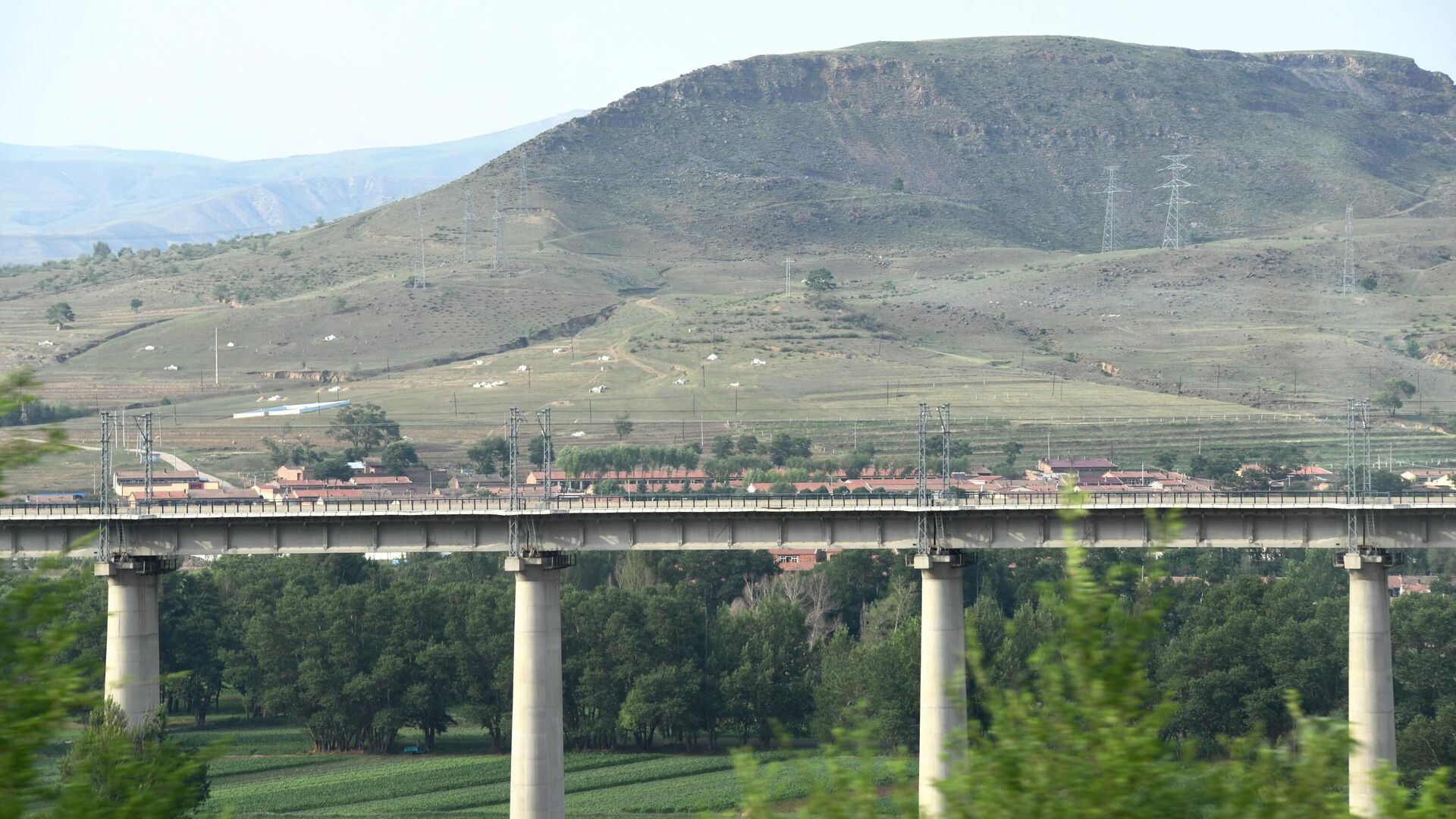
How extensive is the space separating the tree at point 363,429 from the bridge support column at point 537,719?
11707cm

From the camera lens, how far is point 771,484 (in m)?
155

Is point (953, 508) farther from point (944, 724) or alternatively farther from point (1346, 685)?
point (1346, 685)

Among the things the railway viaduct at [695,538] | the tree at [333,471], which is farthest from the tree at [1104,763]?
the tree at [333,471]

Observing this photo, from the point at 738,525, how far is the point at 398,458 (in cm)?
10790

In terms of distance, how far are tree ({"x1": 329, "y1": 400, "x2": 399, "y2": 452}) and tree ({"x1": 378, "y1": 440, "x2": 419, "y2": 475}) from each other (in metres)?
7.77

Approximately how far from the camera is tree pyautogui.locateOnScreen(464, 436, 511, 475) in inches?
7052

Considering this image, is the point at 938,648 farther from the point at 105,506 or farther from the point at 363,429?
the point at 363,429

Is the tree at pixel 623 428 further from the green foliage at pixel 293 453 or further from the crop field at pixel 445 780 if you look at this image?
the crop field at pixel 445 780

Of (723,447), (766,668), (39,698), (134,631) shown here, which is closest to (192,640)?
(766,668)

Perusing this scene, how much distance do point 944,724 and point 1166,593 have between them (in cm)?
4514

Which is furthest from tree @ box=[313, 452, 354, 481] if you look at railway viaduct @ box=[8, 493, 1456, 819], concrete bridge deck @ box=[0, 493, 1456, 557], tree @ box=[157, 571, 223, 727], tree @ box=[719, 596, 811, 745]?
concrete bridge deck @ box=[0, 493, 1456, 557]

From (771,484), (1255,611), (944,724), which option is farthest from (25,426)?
(944,724)

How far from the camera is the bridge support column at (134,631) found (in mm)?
68750

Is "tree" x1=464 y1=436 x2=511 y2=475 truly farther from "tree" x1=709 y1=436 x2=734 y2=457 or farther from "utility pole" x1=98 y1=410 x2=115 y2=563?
"utility pole" x1=98 y1=410 x2=115 y2=563
